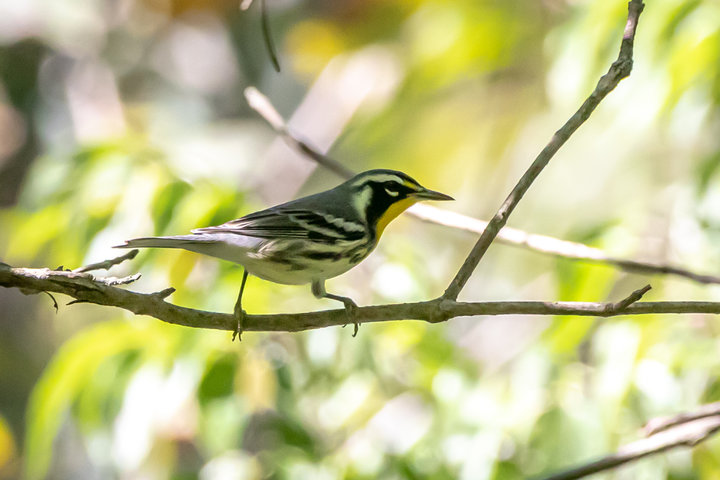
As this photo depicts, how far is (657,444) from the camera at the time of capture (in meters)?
2.22

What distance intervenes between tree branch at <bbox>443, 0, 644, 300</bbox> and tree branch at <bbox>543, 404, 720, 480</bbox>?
61 centimetres

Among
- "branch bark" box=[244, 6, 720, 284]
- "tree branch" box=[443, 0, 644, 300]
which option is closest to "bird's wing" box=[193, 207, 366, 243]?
"branch bark" box=[244, 6, 720, 284]

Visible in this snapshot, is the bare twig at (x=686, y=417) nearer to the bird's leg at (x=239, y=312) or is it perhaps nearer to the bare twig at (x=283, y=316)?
the bare twig at (x=283, y=316)

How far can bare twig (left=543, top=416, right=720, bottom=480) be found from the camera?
207 cm

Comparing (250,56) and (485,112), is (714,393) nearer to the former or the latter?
(485,112)

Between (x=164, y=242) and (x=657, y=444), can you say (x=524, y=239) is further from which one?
(x=164, y=242)

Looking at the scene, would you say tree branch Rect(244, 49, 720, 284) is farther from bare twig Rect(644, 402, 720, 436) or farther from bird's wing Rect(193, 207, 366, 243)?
bare twig Rect(644, 402, 720, 436)

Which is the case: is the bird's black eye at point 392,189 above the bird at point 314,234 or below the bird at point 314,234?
above

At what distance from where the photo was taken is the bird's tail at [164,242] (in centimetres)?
196

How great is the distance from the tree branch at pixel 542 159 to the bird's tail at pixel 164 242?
0.77 metres

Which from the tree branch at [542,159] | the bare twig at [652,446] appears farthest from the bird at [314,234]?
the bare twig at [652,446]

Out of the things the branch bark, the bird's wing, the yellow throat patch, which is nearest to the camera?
the branch bark

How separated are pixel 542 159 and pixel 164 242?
1.03 meters

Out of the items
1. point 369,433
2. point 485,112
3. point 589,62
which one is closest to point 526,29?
point 485,112
